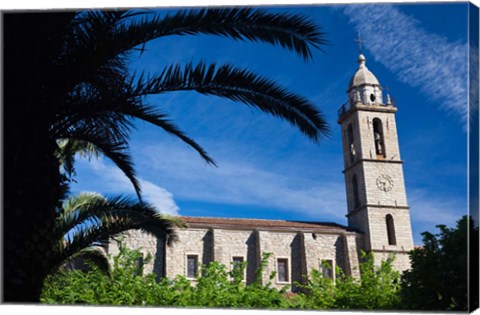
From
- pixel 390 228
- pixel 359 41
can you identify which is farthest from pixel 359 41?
pixel 390 228

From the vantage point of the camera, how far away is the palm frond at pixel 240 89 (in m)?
6.43

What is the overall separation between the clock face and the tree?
40.6 feet

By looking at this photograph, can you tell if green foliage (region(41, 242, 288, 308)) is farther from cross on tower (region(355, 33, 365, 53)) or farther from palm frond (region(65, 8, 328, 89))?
cross on tower (region(355, 33, 365, 53))

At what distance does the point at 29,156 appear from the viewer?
20.3 ft

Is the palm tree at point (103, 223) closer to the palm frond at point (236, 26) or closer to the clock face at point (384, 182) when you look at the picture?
the palm frond at point (236, 26)

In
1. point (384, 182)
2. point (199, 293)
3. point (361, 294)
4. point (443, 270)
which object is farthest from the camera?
point (384, 182)

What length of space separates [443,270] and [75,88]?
5.07 meters

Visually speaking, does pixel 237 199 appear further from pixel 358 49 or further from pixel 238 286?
pixel 358 49

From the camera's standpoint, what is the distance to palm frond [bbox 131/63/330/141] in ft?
21.1

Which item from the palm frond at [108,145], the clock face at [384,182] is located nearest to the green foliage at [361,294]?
the palm frond at [108,145]

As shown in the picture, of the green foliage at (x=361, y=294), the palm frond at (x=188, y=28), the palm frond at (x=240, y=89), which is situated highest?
the palm frond at (x=188, y=28)

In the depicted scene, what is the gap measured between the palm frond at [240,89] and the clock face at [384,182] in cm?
1452

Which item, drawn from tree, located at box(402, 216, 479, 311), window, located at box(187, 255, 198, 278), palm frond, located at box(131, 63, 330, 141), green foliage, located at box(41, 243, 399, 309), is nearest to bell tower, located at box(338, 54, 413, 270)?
window, located at box(187, 255, 198, 278)

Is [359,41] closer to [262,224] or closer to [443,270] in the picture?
[443,270]
